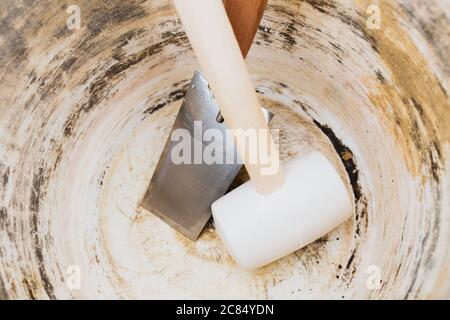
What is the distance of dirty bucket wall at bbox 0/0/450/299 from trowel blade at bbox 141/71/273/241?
1.4 inches

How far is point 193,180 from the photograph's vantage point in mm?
1283

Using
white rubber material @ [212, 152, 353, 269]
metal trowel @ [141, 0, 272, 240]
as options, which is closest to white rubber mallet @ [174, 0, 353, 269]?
white rubber material @ [212, 152, 353, 269]

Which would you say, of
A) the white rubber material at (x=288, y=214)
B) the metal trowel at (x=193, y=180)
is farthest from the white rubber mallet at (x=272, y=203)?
the metal trowel at (x=193, y=180)

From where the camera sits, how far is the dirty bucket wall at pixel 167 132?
109 centimetres

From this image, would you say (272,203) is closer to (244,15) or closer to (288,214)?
(288,214)

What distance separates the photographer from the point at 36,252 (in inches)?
44.9

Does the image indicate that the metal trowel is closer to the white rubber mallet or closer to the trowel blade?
the trowel blade

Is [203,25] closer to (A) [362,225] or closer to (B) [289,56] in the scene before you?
(B) [289,56]

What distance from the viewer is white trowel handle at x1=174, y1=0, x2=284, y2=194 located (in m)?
0.90

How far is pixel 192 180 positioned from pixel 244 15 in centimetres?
40

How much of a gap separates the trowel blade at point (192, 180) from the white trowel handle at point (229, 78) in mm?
213

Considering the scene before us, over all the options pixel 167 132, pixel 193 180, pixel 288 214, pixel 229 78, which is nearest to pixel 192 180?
pixel 193 180
